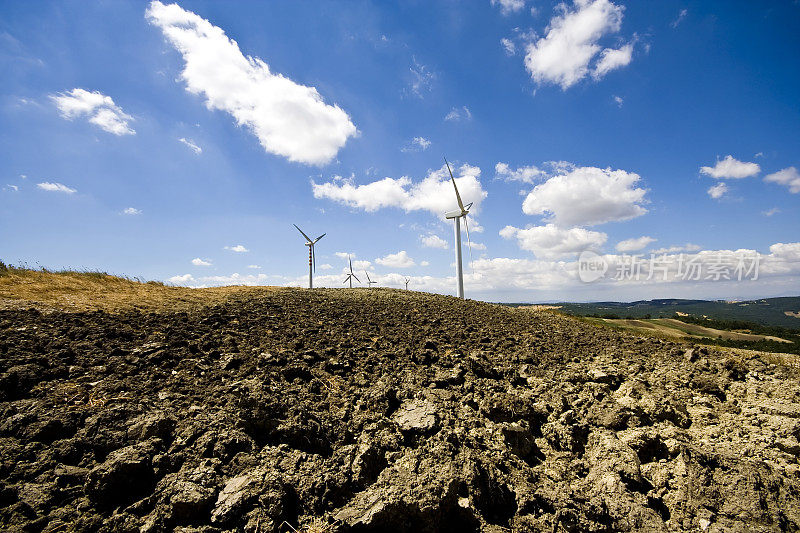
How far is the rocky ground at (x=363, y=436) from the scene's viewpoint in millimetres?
4246

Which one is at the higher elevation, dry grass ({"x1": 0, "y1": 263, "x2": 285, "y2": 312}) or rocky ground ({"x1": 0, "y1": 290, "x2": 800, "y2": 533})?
dry grass ({"x1": 0, "y1": 263, "x2": 285, "y2": 312})

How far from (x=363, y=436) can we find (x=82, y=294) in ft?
41.6

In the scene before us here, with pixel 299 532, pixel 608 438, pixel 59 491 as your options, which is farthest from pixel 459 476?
pixel 59 491

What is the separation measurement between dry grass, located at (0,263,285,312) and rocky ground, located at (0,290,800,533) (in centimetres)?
135

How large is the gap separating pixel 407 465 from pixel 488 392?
10.5 feet

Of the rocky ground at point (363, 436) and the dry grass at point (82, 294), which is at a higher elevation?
the dry grass at point (82, 294)

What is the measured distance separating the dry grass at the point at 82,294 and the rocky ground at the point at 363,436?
4.44 ft

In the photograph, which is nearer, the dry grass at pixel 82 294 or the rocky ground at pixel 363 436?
the rocky ground at pixel 363 436

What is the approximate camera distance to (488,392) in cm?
767

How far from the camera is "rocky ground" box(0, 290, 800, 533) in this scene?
4246mm

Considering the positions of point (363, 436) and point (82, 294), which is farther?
point (82, 294)

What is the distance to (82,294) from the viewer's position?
476 inches

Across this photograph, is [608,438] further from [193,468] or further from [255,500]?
[193,468]

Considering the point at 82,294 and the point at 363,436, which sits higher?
the point at 82,294
